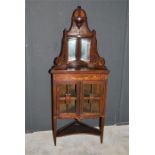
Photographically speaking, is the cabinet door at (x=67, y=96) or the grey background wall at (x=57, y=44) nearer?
the cabinet door at (x=67, y=96)

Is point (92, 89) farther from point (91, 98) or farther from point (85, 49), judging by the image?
point (85, 49)

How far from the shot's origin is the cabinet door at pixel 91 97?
236cm

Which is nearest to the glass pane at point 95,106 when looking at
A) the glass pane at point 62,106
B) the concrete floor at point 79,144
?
the glass pane at point 62,106

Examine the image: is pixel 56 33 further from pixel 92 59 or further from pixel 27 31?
pixel 92 59

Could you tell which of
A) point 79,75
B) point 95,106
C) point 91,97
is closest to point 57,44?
point 79,75

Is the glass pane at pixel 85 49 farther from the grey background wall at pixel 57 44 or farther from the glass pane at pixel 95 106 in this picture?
the glass pane at pixel 95 106

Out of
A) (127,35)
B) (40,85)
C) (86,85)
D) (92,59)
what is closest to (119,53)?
(127,35)

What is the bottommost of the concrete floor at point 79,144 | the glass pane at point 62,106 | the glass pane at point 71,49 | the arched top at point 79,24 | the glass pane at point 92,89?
the concrete floor at point 79,144

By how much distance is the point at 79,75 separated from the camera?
2.29 m

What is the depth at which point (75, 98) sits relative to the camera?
2.38 m

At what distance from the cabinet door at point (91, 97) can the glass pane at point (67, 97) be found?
11cm

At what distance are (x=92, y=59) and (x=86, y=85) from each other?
0.30m

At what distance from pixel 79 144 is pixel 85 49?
3.67 feet
